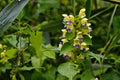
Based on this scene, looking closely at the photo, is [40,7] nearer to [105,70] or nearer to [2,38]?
[2,38]

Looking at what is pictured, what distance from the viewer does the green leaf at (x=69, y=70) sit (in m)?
1.26

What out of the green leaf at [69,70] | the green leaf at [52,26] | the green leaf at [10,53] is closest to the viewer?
the green leaf at [69,70]

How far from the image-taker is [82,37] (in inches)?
52.3

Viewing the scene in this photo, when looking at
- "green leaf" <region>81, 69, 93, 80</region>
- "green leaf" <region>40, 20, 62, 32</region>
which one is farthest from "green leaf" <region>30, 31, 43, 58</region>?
"green leaf" <region>40, 20, 62, 32</region>

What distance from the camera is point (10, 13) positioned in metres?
1.37

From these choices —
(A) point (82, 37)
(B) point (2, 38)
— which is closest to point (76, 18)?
(A) point (82, 37)

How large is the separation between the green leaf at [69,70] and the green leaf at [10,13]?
0.23m

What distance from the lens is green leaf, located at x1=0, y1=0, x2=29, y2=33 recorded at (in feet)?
4.33

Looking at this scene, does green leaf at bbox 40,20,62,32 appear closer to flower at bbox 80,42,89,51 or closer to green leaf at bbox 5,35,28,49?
green leaf at bbox 5,35,28,49

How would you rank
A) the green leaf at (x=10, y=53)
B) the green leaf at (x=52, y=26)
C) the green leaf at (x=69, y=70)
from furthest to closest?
the green leaf at (x=52, y=26) < the green leaf at (x=10, y=53) < the green leaf at (x=69, y=70)

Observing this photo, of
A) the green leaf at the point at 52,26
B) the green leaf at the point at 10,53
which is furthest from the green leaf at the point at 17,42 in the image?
the green leaf at the point at 52,26

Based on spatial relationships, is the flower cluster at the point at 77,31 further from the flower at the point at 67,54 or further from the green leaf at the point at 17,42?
the green leaf at the point at 17,42

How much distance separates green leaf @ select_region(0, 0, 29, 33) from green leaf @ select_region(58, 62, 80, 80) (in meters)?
0.23

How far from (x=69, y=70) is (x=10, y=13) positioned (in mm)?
291
